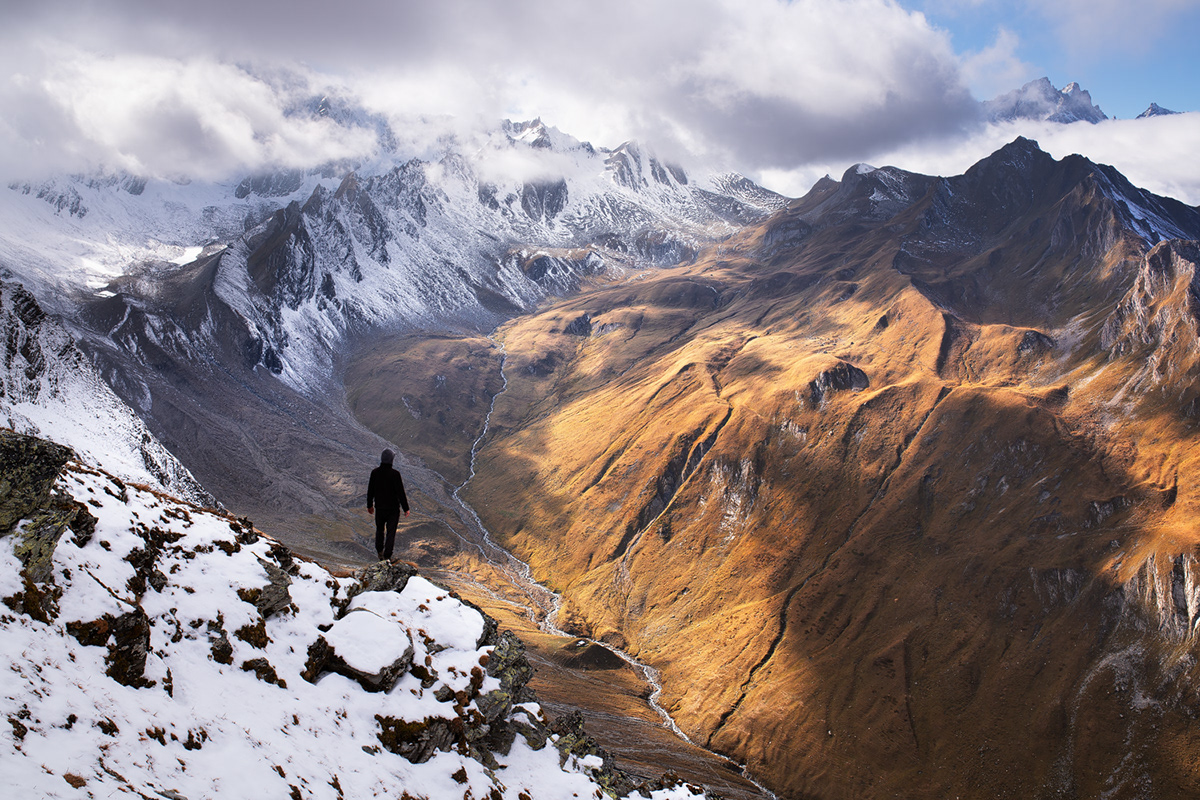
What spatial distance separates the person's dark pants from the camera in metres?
33.9

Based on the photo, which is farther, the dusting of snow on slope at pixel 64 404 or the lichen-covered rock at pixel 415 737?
the dusting of snow on slope at pixel 64 404

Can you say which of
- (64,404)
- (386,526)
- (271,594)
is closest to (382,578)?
(386,526)

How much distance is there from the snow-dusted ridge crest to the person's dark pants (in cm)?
268

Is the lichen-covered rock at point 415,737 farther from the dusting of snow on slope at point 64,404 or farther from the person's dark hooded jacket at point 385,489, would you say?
the dusting of snow on slope at point 64,404

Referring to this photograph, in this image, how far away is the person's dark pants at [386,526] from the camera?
33875 millimetres

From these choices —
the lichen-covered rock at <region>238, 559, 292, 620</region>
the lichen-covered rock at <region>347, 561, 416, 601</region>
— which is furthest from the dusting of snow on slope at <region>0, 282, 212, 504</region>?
the lichen-covered rock at <region>238, 559, 292, 620</region>

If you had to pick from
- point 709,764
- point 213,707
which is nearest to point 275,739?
point 213,707

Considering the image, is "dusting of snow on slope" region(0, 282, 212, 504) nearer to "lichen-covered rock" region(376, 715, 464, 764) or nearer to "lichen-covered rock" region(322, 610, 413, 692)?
"lichen-covered rock" region(322, 610, 413, 692)

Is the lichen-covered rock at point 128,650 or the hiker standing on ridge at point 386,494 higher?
the hiker standing on ridge at point 386,494

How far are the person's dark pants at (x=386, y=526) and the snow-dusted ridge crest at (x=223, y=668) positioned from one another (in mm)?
2684

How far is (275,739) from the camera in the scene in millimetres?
24734

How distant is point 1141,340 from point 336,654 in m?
235

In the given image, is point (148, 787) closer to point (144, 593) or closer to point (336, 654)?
point (144, 593)

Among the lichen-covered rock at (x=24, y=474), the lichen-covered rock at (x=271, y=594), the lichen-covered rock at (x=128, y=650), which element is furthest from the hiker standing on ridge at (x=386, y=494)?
the lichen-covered rock at (x=24, y=474)
